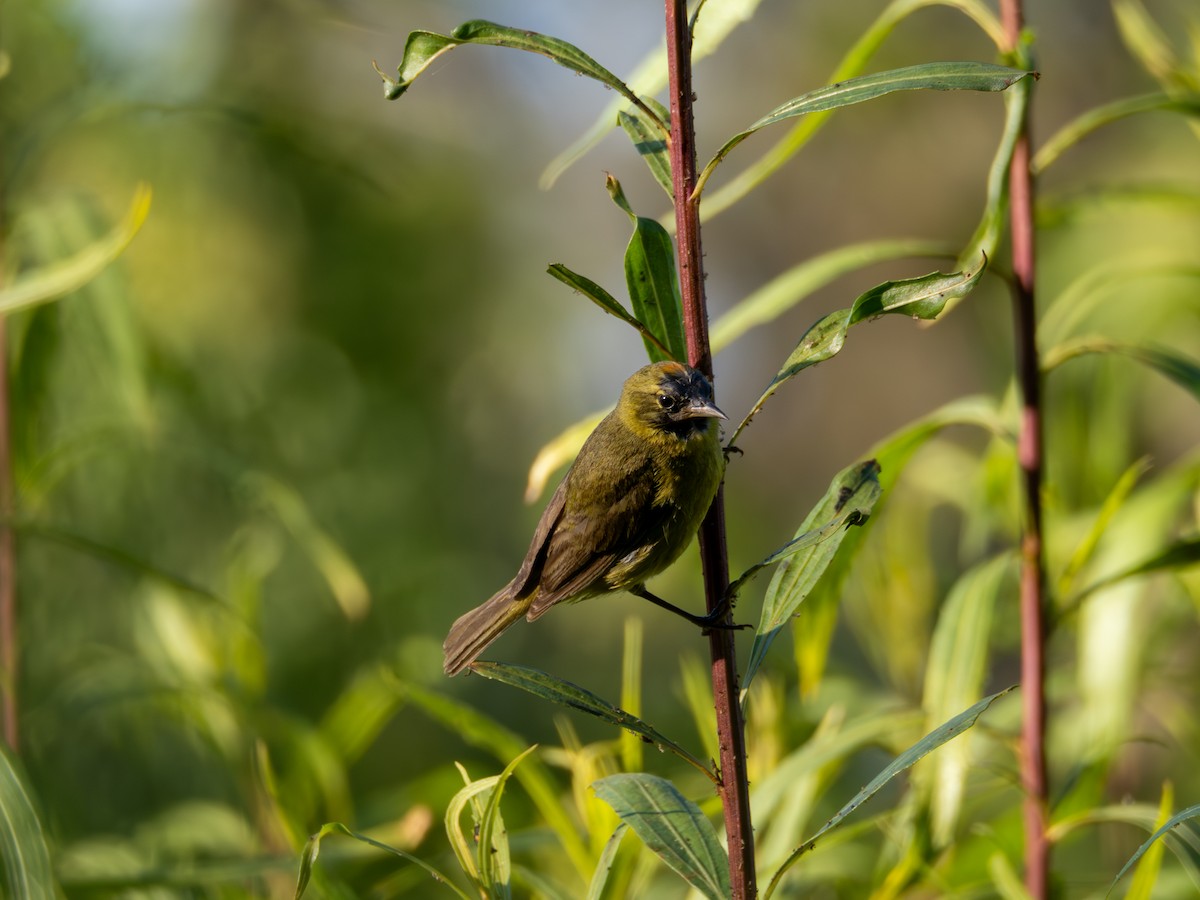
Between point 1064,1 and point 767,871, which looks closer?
point 767,871

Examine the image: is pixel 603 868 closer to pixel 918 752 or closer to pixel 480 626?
pixel 918 752

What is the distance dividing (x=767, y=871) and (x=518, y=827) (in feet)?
2.83

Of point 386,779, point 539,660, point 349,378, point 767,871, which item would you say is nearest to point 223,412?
point 349,378

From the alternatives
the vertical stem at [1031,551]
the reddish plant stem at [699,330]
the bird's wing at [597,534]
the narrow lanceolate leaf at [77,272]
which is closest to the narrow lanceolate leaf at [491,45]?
the reddish plant stem at [699,330]

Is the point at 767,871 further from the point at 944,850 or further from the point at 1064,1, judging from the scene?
the point at 1064,1

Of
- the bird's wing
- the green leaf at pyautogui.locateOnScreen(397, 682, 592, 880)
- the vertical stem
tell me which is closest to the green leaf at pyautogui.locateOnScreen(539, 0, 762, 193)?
the vertical stem

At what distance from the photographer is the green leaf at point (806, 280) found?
1669mm

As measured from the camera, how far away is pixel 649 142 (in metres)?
1.16

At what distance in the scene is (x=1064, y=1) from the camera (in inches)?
237

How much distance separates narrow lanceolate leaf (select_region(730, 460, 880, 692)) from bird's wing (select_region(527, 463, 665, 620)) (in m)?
0.63

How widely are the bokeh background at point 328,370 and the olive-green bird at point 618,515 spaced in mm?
407

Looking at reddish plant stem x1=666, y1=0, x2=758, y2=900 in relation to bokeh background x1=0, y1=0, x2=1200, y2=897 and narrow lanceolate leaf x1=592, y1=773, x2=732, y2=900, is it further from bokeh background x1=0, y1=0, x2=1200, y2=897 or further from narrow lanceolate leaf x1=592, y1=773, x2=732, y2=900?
bokeh background x1=0, y1=0, x2=1200, y2=897

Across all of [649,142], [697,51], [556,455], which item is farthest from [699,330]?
[556,455]

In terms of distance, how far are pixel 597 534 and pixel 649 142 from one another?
0.77 m
